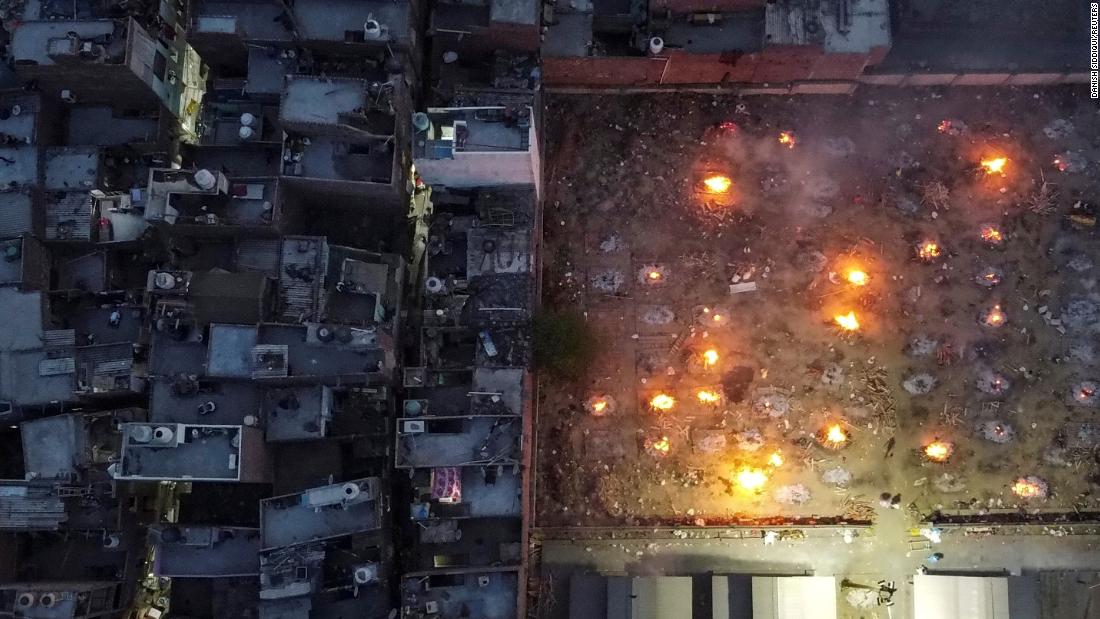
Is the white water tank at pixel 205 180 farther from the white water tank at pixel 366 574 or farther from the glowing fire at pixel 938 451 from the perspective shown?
the glowing fire at pixel 938 451

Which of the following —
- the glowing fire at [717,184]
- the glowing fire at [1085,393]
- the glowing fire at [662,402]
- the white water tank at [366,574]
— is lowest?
the white water tank at [366,574]

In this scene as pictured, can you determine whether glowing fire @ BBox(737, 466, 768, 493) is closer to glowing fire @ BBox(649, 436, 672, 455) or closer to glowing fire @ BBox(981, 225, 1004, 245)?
glowing fire @ BBox(649, 436, 672, 455)

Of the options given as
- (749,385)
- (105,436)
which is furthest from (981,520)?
(105,436)

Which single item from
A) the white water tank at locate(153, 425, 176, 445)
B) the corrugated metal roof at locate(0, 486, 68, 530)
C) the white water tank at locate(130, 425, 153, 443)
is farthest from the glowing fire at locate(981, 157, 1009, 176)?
the corrugated metal roof at locate(0, 486, 68, 530)

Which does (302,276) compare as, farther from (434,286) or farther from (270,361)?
(434,286)

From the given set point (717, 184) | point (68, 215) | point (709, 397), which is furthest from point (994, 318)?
point (68, 215)

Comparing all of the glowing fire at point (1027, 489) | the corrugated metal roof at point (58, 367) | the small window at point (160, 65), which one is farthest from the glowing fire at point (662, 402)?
the small window at point (160, 65)

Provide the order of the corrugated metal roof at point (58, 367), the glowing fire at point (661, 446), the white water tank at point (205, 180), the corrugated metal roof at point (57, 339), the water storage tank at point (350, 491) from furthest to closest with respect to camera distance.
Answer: the glowing fire at point (661, 446) < the corrugated metal roof at point (57, 339) < the corrugated metal roof at point (58, 367) < the white water tank at point (205, 180) < the water storage tank at point (350, 491)

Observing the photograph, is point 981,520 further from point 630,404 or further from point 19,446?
point 19,446
